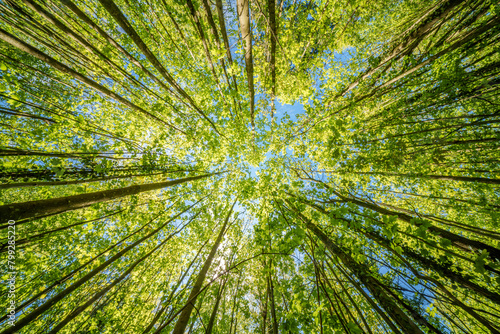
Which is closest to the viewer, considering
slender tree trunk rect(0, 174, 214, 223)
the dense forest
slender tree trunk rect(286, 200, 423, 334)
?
slender tree trunk rect(0, 174, 214, 223)

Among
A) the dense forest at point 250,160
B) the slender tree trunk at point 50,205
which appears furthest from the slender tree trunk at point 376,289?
the slender tree trunk at point 50,205

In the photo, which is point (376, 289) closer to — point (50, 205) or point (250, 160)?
point (50, 205)

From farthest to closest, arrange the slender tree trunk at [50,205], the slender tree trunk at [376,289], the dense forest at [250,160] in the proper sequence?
the dense forest at [250,160], the slender tree trunk at [376,289], the slender tree trunk at [50,205]

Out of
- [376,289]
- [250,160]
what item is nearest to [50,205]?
[376,289]

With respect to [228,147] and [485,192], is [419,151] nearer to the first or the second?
[485,192]

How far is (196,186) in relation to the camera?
673 cm

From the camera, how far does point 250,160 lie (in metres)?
9.23

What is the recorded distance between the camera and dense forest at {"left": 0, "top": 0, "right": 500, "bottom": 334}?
3.14 meters

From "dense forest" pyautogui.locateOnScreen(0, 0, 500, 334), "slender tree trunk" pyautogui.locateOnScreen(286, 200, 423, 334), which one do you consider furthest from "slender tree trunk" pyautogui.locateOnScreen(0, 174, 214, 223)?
"slender tree trunk" pyautogui.locateOnScreen(286, 200, 423, 334)

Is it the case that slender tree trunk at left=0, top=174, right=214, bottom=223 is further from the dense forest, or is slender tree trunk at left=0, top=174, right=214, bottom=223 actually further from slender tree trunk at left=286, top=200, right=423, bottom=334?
slender tree trunk at left=286, top=200, right=423, bottom=334

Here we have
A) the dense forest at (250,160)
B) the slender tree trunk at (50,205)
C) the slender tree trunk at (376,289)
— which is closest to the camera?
the slender tree trunk at (50,205)

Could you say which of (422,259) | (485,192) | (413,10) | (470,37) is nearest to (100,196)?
(422,259)

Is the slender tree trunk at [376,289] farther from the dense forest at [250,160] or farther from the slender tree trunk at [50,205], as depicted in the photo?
the slender tree trunk at [50,205]

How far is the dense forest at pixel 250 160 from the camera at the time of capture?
10.3 ft
